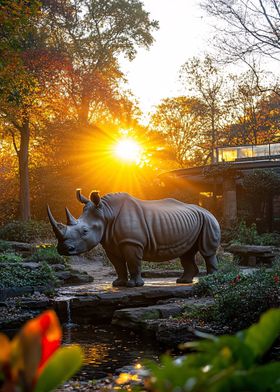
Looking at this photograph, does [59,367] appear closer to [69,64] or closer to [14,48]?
[14,48]

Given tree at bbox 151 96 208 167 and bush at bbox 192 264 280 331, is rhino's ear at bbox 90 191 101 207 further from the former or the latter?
tree at bbox 151 96 208 167

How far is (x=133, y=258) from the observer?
9.89 meters

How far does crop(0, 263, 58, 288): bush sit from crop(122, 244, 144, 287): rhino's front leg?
1.70 meters

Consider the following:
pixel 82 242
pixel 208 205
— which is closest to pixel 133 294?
pixel 82 242

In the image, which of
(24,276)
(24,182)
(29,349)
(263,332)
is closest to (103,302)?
(24,276)

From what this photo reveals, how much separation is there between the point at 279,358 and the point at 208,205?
75.8 feet

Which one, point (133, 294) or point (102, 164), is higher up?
point (102, 164)

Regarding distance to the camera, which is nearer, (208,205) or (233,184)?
(233,184)

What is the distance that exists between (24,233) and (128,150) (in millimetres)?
11566

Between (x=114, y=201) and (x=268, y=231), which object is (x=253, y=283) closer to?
(x=114, y=201)

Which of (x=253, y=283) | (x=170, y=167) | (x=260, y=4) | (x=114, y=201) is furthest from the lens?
(x=170, y=167)

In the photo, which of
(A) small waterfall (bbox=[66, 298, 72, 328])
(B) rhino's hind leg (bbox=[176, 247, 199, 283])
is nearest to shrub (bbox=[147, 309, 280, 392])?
(A) small waterfall (bbox=[66, 298, 72, 328])

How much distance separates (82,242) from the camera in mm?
9414

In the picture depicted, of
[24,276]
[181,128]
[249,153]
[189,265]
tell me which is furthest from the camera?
[181,128]
